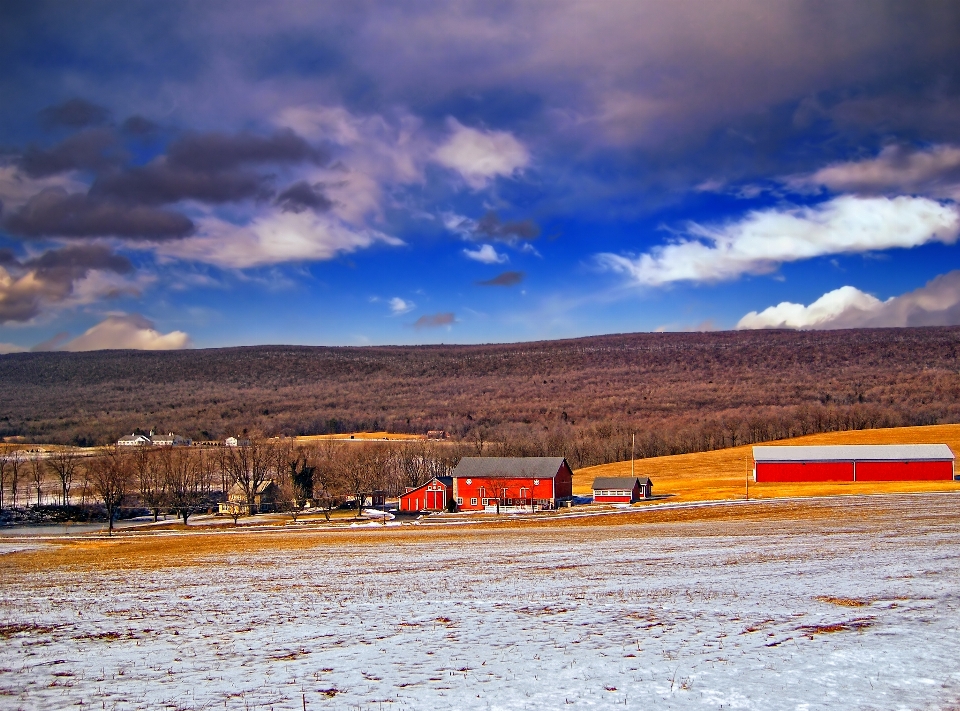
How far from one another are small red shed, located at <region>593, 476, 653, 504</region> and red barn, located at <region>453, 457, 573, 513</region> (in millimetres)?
4732

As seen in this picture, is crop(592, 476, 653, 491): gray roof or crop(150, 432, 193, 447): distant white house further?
crop(150, 432, 193, 447): distant white house

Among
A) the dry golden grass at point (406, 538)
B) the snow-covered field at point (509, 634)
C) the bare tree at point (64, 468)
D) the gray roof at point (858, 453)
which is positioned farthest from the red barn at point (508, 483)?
the bare tree at point (64, 468)

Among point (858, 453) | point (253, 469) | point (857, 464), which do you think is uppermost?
A: point (858, 453)

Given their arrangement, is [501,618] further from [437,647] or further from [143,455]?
[143,455]

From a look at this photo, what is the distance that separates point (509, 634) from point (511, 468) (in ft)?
251

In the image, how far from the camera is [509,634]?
52.4 feet

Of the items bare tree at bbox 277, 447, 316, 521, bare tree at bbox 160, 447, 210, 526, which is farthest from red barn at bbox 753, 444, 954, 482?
bare tree at bbox 160, 447, 210, 526

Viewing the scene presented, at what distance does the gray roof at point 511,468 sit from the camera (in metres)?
90.3

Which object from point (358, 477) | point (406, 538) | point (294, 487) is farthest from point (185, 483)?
point (406, 538)

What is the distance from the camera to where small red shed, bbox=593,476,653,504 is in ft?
285

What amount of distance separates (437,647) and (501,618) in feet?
10.2

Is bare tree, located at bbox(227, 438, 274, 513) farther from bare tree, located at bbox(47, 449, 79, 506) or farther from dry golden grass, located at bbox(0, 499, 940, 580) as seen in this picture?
dry golden grass, located at bbox(0, 499, 940, 580)

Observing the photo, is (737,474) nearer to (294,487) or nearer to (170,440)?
(294,487)

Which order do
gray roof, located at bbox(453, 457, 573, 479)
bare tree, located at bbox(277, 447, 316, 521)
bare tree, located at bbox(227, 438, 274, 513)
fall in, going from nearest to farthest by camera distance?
gray roof, located at bbox(453, 457, 573, 479) < bare tree, located at bbox(277, 447, 316, 521) < bare tree, located at bbox(227, 438, 274, 513)
